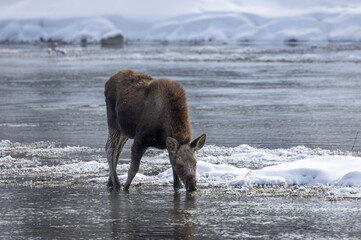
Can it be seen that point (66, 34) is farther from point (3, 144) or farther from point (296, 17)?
point (3, 144)

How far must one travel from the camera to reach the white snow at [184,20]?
311ft

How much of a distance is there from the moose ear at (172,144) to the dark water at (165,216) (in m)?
0.61

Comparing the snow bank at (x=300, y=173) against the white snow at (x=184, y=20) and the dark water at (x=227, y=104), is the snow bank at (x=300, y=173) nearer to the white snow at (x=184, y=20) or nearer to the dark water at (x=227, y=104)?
the dark water at (x=227, y=104)

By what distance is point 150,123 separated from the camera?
9109mm

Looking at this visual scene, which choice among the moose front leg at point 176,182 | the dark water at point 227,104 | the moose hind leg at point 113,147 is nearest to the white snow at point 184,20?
the dark water at point 227,104

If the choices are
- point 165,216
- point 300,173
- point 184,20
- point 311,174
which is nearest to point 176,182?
point 165,216

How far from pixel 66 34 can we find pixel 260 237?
98.7m

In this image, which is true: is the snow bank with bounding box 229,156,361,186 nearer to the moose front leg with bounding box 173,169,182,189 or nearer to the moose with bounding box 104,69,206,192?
the moose front leg with bounding box 173,169,182,189

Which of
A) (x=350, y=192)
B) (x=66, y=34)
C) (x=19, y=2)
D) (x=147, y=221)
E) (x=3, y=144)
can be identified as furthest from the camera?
(x=19, y=2)

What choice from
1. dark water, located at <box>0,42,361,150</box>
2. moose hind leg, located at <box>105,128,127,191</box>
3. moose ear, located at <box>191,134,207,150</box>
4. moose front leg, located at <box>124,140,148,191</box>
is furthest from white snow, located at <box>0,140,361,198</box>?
dark water, located at <box>0,42,361,150</box>

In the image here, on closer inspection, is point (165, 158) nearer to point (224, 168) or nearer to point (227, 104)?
point (224, 168)

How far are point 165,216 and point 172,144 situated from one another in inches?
47.2

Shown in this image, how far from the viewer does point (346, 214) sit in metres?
7.52

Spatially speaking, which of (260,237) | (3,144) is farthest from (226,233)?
(3,144)
